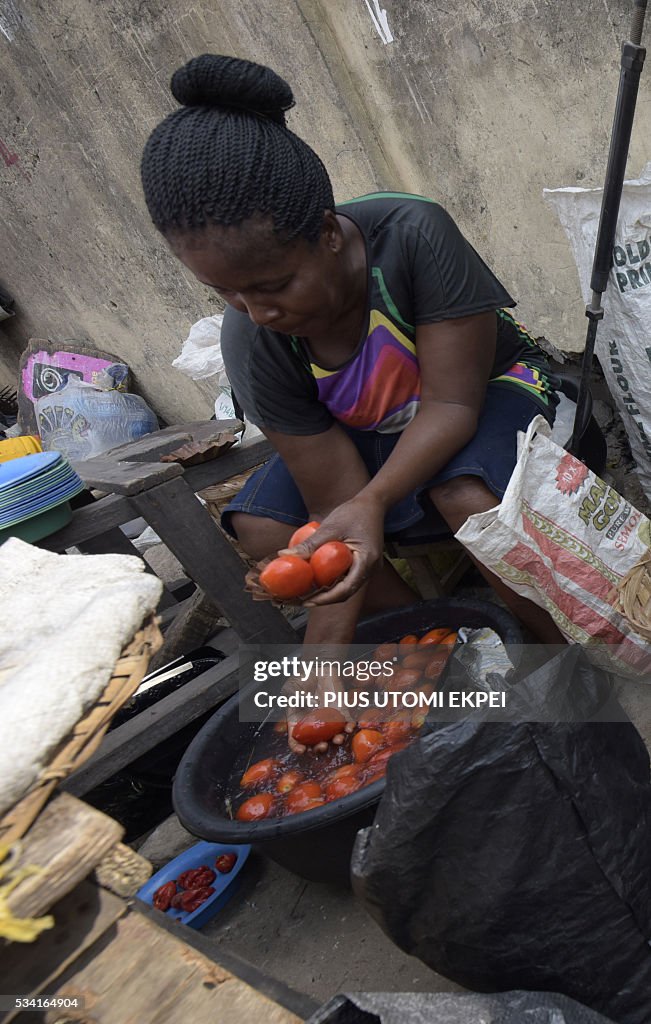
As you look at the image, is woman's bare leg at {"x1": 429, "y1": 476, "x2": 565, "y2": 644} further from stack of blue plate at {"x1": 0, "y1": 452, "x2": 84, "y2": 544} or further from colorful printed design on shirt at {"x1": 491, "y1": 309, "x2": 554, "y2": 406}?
stack of blue plate at {"x1": 0, "y1": 452, "x2": 84, "y2": 544}

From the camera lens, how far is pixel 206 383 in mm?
4582

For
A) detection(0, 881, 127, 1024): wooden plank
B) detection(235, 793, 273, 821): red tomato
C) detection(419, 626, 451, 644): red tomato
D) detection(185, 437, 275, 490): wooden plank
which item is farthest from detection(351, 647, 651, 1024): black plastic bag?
detection(185, 437, 275, 490): wooden plank

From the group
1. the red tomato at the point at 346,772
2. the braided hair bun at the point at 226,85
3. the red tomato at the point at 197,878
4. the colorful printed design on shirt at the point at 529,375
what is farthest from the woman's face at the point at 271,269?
the red tomato at the point at 197,878

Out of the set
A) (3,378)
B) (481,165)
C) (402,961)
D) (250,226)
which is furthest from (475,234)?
(3,378)

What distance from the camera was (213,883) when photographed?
216cm

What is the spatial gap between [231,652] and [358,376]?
1195 mm

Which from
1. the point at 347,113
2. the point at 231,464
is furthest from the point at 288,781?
the point at 347,113

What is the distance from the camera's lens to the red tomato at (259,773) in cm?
198

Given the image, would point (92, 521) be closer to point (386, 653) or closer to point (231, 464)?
point (231, 464)

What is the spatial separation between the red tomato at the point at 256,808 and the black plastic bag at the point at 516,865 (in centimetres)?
66

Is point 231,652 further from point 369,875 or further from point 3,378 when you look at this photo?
point 3,378

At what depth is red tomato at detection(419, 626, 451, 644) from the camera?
6.93ft

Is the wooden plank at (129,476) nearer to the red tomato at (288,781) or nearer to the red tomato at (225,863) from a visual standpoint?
the red tomato at (288,781)

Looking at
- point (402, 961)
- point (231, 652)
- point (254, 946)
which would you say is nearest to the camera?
point (402, 961)
